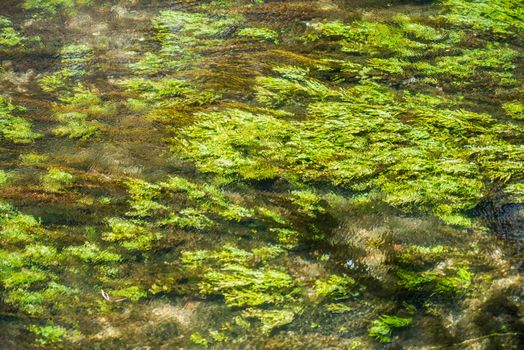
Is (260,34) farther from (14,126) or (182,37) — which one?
(14,126)

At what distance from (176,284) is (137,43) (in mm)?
3329

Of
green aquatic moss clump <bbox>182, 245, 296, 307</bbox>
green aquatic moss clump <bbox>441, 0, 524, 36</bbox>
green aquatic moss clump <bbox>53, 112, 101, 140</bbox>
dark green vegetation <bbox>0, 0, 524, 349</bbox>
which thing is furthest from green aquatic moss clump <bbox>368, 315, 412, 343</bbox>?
green aquatic moss clump <bbox>441, 0, 524, 36</bbox>

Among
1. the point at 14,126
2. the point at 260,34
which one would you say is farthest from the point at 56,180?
the point at 260,34

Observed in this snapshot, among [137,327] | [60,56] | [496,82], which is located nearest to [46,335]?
[137,327]

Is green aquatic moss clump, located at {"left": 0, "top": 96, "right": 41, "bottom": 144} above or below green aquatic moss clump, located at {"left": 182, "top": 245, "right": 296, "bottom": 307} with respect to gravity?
above

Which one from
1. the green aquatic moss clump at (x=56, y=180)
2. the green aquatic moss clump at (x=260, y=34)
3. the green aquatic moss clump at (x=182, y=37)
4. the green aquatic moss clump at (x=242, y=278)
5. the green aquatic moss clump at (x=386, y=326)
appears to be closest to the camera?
the green aquatic moss clump at (x=386, y=326)

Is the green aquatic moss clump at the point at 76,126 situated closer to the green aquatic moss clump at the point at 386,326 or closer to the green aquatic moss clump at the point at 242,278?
the green aquatic moss clump at the point at 242,278

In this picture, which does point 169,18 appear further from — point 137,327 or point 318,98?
point 137,327

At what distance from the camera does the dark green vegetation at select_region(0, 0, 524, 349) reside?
284cm

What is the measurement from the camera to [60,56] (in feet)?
17.7

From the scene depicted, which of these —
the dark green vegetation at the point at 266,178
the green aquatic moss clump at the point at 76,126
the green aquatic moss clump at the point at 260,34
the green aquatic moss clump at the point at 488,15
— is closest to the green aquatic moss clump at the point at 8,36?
the dark green vegetation at the point at 266,178

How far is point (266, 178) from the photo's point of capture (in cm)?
379

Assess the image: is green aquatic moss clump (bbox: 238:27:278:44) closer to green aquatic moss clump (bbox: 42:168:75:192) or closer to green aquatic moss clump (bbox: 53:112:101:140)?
green aquatic moss clump (bbox: 53:112:101:140)

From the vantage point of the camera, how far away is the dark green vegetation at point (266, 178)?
284 centimetres
